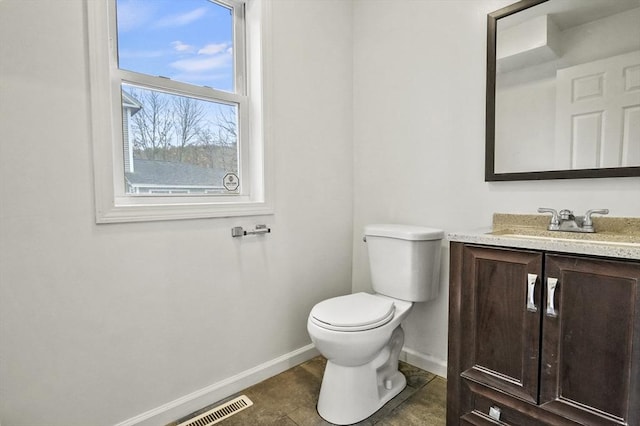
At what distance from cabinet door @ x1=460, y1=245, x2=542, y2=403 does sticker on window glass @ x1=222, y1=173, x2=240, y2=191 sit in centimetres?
120

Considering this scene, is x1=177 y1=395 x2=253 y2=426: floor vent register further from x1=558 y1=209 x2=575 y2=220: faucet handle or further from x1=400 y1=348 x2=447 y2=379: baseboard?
x1=558 y1=209 x2=575 y2=220: faucet handle

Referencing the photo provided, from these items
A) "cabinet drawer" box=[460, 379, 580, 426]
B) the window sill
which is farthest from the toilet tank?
the window sill

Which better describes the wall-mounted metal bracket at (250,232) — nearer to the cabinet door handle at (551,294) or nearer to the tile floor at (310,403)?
the tile floor at (310,403)

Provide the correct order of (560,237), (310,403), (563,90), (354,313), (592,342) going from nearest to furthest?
(592,342) < (560,237) < (563,90) < (354,313) < (310,403)

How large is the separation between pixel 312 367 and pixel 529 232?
1379 mm

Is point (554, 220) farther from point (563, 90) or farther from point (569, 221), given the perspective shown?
point (563, 90)

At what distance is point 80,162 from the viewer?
1.29 metres

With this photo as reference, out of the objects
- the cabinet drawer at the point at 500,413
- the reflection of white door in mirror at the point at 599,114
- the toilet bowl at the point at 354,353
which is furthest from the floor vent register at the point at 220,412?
the reflection of white door in mirror at the point at 599,114

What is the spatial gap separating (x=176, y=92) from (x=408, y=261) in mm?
1420

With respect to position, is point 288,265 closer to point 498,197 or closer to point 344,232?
point 344,232

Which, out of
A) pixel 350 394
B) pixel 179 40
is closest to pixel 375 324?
pixel 350 394

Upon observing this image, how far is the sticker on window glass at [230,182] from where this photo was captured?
1.83m

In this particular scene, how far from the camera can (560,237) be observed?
133 cm

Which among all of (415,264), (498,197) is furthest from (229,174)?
(498,197)
